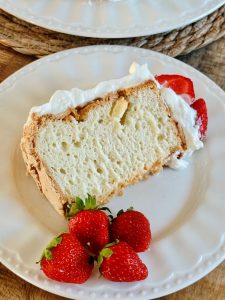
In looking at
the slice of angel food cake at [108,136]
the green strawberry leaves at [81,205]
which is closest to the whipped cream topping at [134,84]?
the slice of angel food cake at [108,136]

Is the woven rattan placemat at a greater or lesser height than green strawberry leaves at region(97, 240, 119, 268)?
greater

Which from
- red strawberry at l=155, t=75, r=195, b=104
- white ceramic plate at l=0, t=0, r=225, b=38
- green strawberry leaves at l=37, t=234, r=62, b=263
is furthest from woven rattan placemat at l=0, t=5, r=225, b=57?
green strawberry leaves at l=37, t=234, r=62, b=263

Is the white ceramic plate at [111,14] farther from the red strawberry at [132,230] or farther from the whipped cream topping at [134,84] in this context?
the red strawberry at [132,230]

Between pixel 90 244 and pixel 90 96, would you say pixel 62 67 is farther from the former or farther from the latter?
pixel 90 244

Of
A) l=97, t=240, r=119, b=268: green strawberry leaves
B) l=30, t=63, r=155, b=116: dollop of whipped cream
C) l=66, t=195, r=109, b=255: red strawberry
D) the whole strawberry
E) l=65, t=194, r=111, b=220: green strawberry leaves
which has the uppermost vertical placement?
l=30, t=63, r=155, b=116: dollop of whipped cream

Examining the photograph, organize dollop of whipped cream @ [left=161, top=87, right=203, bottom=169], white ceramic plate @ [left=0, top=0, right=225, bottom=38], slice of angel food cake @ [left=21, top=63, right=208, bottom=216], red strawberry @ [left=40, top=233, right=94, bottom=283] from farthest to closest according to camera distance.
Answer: white ceramic plate @ [left=0, top=0, right=225, bottom=38], dollop of whipped cream @ [left=161, top=87, right=203, bottom=169], slice of angel food cake @ [left=21, top=63, right=208, bottom=216], red strawberry @ [left=40, top=233, right=94, bottom=283]

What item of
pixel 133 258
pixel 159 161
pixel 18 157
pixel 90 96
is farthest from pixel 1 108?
pixel 133 258

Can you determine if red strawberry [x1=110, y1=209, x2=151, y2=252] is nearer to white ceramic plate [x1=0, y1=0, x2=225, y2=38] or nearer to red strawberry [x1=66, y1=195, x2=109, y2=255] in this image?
red strawberry [x1=66, y1=195, x2=109, y2=255]
